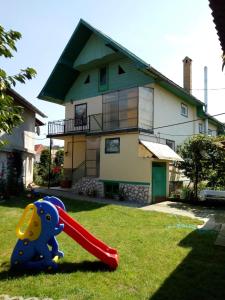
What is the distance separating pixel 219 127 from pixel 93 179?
18.4 meters

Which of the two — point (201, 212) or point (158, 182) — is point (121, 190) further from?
point (201, 212)

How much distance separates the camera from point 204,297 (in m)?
5.41

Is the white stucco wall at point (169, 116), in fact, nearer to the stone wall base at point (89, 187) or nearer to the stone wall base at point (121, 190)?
the stone wall base at point (121, 190)

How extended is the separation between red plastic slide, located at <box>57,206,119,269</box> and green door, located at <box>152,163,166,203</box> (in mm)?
11917

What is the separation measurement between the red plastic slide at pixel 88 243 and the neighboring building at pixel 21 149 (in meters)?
13.3

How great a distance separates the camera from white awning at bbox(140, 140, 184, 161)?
1817 centimetres

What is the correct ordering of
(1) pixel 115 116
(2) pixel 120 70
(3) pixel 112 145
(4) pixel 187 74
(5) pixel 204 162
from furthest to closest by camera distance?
(4) pixel 187 74, (2) pixel 120 70, (1) pixel 115 116, (3) pixel 112 145, (5) pixel 204 162

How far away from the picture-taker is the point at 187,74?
27.8 m

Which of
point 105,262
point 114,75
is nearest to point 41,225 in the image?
point 105,262

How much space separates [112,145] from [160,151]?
3.39 meters

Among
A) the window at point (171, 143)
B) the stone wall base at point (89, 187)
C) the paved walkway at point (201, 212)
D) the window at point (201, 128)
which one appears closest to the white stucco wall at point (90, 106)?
the stone wall base at point (89, 187)

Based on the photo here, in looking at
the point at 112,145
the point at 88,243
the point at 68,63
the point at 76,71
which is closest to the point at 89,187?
the point at 112,145

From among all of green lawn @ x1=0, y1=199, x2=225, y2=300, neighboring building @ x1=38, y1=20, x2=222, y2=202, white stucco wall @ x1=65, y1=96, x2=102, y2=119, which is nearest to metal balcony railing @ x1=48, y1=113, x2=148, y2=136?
neighboring building @ x1=38, y1=20, x2=222, y2=202

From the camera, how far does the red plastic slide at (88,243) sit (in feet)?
22.4
